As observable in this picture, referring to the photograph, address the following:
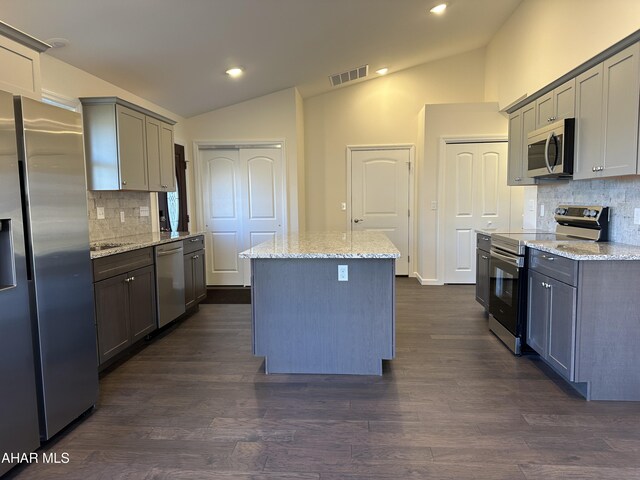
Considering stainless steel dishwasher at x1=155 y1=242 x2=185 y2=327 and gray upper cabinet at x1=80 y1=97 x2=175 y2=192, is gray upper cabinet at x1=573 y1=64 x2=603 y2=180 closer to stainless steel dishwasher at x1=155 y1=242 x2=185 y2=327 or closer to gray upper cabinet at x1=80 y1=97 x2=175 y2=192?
stainless steel dishwasher at x1=155 y1=242 x2=185 y2=327

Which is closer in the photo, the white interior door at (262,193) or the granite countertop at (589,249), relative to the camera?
the granite countertop at (589,249)

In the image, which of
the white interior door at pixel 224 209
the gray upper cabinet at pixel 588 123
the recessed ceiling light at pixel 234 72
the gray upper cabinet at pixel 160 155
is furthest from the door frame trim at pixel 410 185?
the gray upper cabinet at pixel 588 123

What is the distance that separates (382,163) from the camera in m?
6.29

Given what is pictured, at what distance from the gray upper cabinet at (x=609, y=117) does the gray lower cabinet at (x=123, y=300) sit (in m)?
3.56

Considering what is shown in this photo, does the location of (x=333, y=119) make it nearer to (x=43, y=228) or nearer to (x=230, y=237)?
(x=230, y=237)

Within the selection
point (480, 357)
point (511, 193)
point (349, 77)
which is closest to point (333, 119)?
point (349, 77)

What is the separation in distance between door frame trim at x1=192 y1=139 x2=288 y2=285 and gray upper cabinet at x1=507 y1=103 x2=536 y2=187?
291cm

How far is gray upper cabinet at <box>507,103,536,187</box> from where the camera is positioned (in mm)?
3824

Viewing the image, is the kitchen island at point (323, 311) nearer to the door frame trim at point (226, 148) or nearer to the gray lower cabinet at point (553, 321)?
the gray lower cabinet at point (553, 321)

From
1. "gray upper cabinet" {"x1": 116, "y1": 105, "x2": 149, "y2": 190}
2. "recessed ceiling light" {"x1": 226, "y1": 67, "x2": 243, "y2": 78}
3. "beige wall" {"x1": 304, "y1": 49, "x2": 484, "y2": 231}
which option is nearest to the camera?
"gray upper cabinet" {"x1": 116, "y1": 105, "x2": 149, "y2": 190}

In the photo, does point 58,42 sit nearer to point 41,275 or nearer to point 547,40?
point 41,275

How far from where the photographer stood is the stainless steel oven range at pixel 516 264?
10.2ft

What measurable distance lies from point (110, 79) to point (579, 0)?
168 inches

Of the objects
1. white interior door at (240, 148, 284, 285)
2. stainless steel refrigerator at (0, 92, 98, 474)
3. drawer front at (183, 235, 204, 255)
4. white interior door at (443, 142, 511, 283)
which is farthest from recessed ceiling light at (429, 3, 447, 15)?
stainless steel refrigerator at (0, 92, 98, 474)
